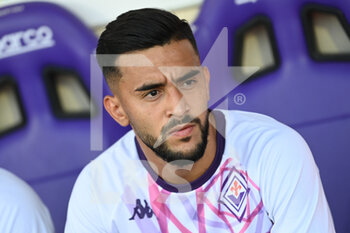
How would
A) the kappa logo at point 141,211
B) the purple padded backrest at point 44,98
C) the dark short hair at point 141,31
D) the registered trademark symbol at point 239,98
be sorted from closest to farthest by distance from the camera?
1. the dark short hair at point 141,31
2. the kappa logo at point 141,211
3. the registered trademark symbol at point 239,98
4. the purple padded backrest at point 44,98

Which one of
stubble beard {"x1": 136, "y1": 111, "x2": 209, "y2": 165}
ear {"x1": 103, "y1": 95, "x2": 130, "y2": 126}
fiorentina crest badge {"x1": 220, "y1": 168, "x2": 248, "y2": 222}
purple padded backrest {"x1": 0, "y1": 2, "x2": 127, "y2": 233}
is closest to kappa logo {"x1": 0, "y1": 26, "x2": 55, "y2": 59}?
purple padded backrest {"x1": 0, "y1": 2, "x2": 127, "y2": 233}

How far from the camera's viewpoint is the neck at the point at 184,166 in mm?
846

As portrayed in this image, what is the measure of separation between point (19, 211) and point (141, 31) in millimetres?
389

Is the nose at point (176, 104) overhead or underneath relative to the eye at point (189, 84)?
underneath

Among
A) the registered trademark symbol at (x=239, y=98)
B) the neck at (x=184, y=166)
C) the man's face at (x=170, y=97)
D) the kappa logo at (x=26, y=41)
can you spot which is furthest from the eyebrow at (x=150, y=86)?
the kappa logo at (x=26, y=41)

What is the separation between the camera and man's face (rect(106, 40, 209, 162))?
0.76 m

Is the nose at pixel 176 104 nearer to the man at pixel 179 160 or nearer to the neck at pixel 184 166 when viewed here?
the man at pixel 179 160

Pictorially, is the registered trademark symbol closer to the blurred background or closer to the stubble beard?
the blurred background

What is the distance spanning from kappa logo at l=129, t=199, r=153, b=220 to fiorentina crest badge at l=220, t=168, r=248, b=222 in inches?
5.0

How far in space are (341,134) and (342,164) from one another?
0.19 feet

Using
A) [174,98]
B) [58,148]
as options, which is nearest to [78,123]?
[58,148]

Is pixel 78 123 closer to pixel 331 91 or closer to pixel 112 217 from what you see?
pixel 112 217

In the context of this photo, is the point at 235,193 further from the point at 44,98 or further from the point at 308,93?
the point at 44,98

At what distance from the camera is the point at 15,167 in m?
1.10
